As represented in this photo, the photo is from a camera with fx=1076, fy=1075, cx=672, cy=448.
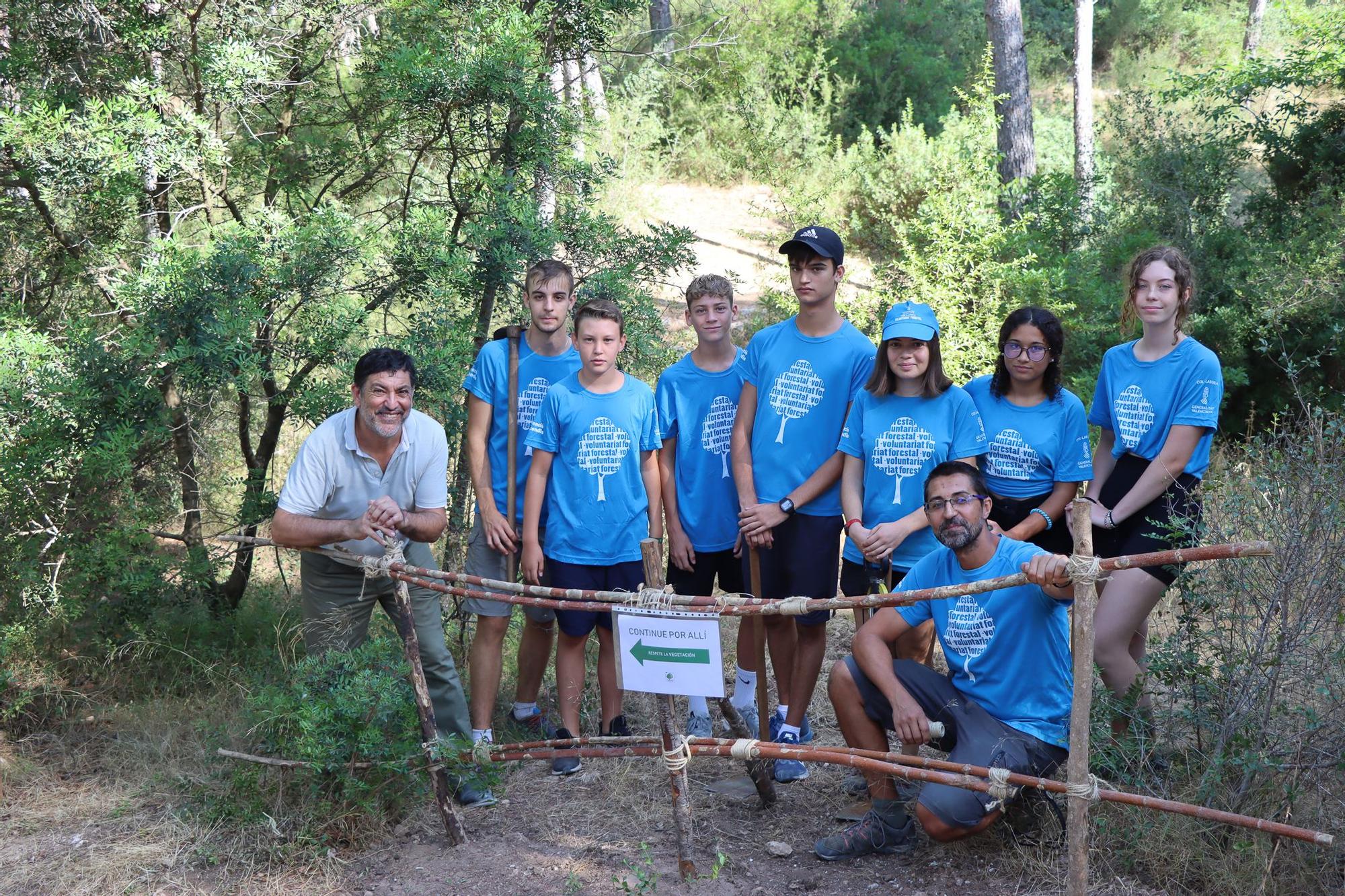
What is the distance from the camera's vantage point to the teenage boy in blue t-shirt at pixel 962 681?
3.62m

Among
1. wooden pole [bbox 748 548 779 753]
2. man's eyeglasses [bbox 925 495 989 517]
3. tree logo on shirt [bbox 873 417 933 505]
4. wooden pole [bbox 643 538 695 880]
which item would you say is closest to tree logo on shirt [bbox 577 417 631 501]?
Result: wooden pole [bbox 748 548 779 753]

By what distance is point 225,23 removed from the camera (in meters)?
5.94

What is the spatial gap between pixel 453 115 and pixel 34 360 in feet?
8.27

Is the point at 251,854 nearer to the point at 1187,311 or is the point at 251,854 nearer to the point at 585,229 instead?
the point at 585,229

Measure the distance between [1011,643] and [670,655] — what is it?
1.18m

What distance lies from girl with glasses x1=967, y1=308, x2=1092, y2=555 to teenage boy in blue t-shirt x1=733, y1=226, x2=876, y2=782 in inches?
22.4

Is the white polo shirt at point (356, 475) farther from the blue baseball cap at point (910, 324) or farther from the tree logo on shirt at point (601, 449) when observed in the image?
the blue baseball cap at point (910, 324)

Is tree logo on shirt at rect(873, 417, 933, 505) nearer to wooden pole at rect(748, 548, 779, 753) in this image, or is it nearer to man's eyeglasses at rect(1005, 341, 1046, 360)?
man's eyeglasses at rect(1005, 341, 1046, 360)

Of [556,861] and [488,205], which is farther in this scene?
[488,205]

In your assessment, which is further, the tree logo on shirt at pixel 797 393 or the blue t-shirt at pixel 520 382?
the blue t-shirt at pixel 520 382

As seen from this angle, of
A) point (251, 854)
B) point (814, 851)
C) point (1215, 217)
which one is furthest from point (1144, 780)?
point (1215, 217)

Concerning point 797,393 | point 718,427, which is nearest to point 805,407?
point 797,393

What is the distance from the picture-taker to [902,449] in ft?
13.7

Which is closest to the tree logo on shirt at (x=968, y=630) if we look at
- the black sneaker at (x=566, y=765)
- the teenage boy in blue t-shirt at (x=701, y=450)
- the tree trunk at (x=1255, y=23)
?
the teenage boy in blue t-shirt at (x=701, y=450)
